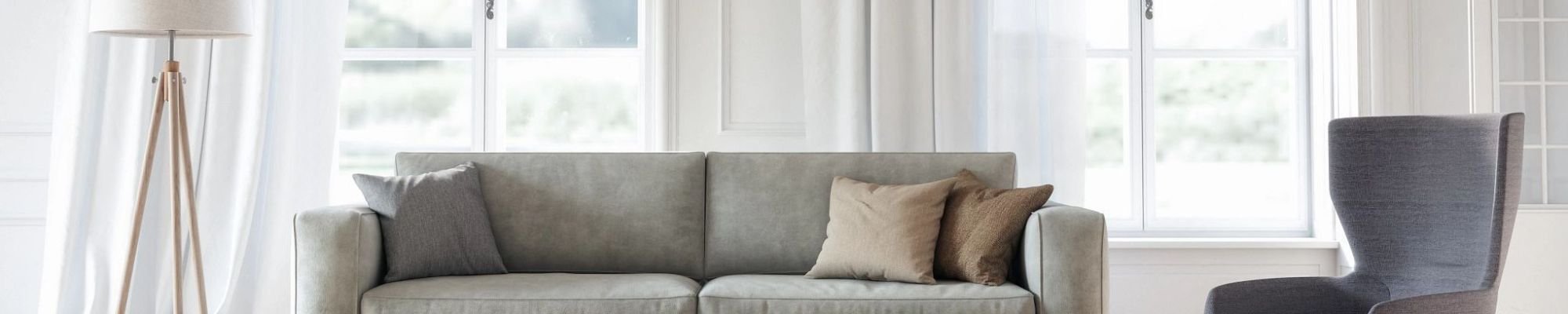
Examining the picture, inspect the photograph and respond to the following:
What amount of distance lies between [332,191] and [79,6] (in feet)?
3.20

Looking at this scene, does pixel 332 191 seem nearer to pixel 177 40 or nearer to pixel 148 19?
pixel 177 40

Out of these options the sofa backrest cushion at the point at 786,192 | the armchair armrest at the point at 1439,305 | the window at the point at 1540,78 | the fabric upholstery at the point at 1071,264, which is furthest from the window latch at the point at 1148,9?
the armchair armrest at the point at 1439,305

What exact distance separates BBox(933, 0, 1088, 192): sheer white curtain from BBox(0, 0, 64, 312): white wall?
2954 millimetres

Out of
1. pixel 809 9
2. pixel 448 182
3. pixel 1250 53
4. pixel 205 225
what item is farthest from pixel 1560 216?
pixel 205 225

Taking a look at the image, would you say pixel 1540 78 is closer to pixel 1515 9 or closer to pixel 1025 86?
pixel 1515 9

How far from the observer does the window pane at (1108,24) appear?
12.1 feet

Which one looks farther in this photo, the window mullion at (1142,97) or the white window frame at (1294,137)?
the window mullion at (1142,97)

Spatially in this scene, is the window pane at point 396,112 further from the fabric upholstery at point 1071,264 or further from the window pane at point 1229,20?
the window pane at point 1229,20

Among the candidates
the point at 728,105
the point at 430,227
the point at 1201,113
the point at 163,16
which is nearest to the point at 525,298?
the point at 430,227

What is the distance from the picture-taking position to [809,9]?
351 cm

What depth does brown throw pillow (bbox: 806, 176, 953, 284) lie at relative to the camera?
2436 mm

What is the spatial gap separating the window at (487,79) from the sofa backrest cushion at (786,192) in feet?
3.16

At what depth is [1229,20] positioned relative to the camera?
12.1ft

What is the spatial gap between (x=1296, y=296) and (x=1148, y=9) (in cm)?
176
